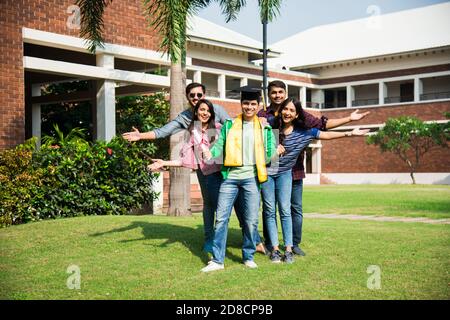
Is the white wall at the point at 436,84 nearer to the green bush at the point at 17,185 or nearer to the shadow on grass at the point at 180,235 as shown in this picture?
the green bush at the point at 17,185

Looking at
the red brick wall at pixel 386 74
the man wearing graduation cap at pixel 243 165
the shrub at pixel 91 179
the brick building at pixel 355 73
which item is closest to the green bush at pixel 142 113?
the shrub at pixel 91 179

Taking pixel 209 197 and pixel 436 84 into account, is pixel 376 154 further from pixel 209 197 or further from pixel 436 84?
pixel 209 197

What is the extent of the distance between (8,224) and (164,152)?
23.6ft

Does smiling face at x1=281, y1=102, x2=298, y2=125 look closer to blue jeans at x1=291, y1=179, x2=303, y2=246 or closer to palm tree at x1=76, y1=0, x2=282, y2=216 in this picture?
blue jeans at x1=291, y1=179, x2=303, y2=246

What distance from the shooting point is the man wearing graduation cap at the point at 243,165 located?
6.46 meters

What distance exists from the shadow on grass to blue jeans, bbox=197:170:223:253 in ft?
0.72

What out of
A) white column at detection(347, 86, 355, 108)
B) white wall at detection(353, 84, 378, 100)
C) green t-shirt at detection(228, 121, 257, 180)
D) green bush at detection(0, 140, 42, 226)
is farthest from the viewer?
white wall at detection(353, 84, 378, 100)

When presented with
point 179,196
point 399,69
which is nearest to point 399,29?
point 399,69

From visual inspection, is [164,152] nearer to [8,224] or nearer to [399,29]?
[8,224]

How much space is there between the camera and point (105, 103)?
1484 centimetres

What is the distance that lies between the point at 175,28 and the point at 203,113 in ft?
7.50

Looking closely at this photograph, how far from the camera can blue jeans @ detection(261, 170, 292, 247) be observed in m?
6.86

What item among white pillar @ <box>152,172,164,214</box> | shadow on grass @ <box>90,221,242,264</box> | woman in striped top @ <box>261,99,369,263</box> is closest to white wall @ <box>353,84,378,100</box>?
white pillar @ <box>152,172,164,214</box>

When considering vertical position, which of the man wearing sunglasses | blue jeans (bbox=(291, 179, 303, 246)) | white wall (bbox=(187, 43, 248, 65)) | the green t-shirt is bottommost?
blue jeans (bbox=(291, 179, 303, 246))
